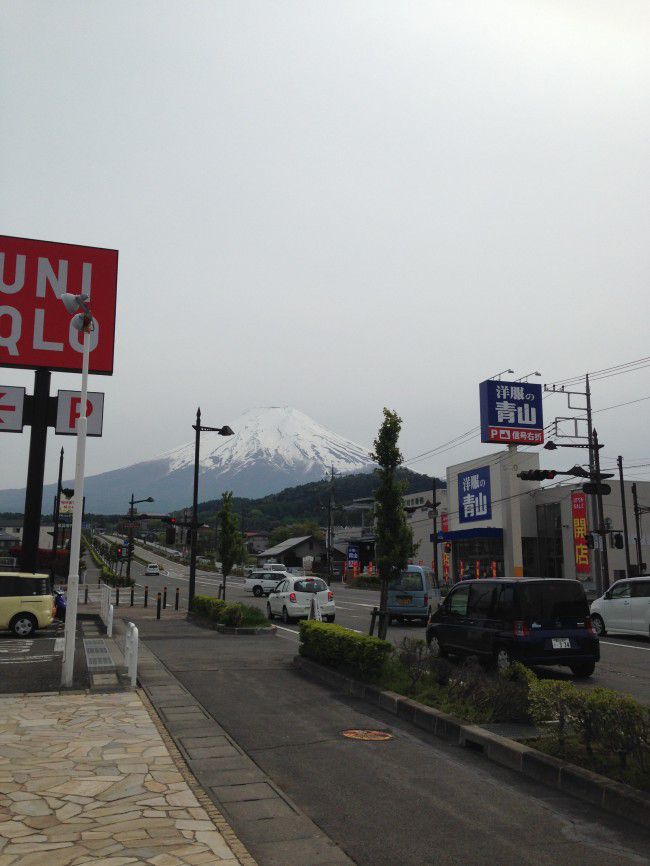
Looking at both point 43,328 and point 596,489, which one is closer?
point 43,328

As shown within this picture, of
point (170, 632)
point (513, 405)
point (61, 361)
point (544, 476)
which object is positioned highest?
point (513, 405)

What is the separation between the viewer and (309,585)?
80.1ft

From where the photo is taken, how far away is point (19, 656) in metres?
14.9

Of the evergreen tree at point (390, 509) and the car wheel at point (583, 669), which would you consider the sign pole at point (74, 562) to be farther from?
the car wheel at point (583, 669)

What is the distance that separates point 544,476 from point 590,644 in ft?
65.8

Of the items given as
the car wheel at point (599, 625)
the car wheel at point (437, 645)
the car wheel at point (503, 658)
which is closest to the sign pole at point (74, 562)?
the car wheel at point (437, 645)

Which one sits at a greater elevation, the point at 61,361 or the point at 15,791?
the point at 61,361

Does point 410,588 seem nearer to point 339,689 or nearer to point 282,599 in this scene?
point 282,599

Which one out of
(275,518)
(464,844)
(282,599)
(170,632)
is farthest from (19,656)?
(275,518)

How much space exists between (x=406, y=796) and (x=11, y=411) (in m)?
17.9

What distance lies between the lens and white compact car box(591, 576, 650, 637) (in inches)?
715

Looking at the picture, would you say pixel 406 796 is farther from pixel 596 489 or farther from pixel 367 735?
pixel 596 489

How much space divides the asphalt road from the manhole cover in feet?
0.30

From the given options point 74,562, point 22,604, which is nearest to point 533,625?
point 74,562
